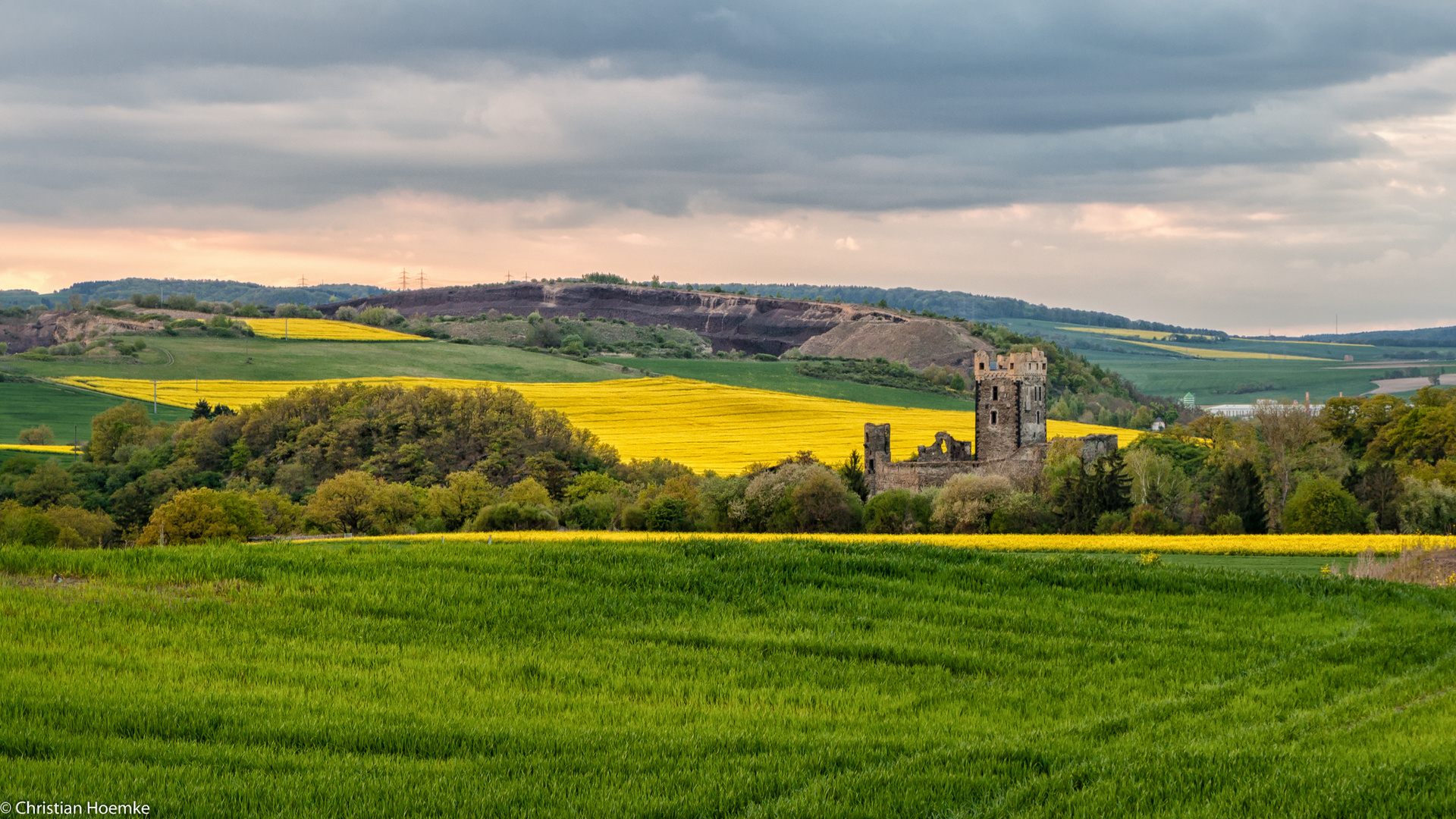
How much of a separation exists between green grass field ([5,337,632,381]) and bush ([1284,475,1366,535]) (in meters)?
79.2

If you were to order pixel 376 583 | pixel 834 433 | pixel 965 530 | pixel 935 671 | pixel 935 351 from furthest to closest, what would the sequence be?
pixel 935 351, pixel 834 433, pixel 965 530, pixel 376 583, pixel 935 671

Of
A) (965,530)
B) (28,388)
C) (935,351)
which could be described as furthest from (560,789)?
(935,351)

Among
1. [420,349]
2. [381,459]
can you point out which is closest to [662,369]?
[420,349]

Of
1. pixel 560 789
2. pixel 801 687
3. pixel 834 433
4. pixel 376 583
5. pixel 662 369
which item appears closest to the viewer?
pixel 560 789

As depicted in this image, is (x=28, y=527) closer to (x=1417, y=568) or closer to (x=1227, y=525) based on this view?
(x=1227, y=525)

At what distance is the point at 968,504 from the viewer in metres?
53.9

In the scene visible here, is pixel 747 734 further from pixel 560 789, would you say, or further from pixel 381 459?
pixel 381 459

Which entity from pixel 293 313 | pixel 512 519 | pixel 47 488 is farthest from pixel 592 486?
pixel 293 313

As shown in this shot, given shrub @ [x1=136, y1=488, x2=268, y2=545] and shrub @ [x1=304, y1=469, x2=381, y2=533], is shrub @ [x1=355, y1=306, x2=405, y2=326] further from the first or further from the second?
shrub @ [x1=136, y1=488, x2=268, y2=545]

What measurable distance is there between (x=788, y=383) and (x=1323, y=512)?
78.0 metres

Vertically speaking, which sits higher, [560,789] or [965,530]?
[560,789]

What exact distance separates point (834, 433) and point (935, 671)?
82.8 meters

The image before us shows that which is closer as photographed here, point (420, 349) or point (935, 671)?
point (935, 671)

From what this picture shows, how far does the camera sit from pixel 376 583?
17.1m
